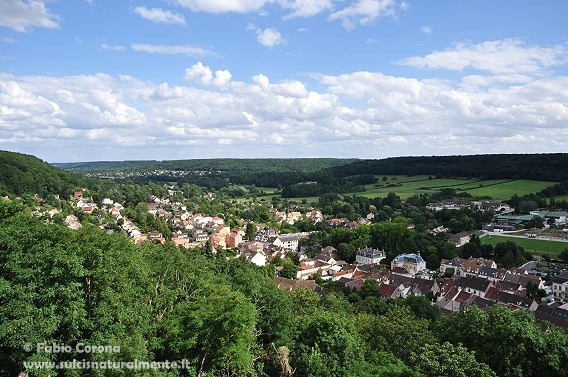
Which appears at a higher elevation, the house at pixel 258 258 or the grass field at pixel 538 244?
the grass field at pixel 538 244

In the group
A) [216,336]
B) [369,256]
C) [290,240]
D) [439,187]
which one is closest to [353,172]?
[439,187]

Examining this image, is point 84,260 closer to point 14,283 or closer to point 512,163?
point 14,283

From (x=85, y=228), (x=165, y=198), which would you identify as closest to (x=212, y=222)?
(x=165, y=198)

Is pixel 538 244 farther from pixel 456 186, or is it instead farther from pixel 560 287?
pixel 456 186

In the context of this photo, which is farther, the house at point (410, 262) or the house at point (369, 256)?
the house at point (369, 256)

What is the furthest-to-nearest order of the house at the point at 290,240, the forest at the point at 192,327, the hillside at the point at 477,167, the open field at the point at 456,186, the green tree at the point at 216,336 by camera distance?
the hillside at the point at 477,167, the open field at the point at 456,186, the house at the point at 290,240, the green tree at the point at 216,336, the forest at the point at 192,327

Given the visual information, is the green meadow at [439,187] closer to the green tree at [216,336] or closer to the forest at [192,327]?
the forest at [192,327]

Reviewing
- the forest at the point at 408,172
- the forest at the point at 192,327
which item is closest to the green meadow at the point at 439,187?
the forest at the point at 408,172
